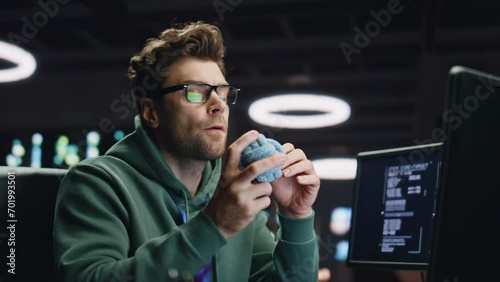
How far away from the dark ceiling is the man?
13.0ft

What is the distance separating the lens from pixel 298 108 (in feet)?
25.2

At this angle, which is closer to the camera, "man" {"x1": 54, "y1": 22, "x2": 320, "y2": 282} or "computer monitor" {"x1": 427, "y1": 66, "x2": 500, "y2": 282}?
"computer monitor" {"x1": 427, "y1": 66, "x2": 500, "y2": 282}

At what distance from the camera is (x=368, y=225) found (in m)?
2.32

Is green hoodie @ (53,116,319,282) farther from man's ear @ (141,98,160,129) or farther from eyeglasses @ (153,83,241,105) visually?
eyeglasses @ (153,83,241,105)

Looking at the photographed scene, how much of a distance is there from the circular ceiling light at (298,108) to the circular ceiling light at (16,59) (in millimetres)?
2770

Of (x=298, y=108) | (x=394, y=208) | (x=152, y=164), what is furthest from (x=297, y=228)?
(x=298, y=108)

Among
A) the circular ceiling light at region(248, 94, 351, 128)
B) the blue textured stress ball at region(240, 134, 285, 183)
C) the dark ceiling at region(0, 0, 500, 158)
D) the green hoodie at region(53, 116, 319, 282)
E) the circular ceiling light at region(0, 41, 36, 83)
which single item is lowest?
the green hoodie at region(53, 116, 319, 282)

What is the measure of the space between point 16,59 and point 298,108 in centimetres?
333

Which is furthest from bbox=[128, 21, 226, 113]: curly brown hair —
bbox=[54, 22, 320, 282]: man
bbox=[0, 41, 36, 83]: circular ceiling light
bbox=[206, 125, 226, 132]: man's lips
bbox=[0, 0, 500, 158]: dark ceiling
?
bbox=[0, 41, 36, 83]: circular ceiling light

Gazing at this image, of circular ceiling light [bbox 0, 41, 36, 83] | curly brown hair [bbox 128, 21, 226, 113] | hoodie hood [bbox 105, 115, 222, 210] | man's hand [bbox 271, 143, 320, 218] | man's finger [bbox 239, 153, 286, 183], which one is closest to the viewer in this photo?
man's finger [bbox 239, 153, 286, 183]

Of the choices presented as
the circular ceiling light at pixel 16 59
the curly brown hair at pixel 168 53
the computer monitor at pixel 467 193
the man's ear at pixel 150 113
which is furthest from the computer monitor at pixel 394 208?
the circular ceiling light at pixel 16 59

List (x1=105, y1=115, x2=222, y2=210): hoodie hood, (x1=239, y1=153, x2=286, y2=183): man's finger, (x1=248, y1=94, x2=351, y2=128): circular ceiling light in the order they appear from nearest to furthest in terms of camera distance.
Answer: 1. (x1=239, y1=153, x2=286, y2=183): man's finger
2. (x1=105, y1=115, x2=222, y2=210): hoodie hood
3. (x1=248, y1=94, x2=351, y2=128): circular ceiling light

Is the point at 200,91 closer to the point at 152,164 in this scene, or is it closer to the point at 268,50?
the point at 152,164

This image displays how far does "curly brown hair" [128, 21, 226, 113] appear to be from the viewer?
185 cm
